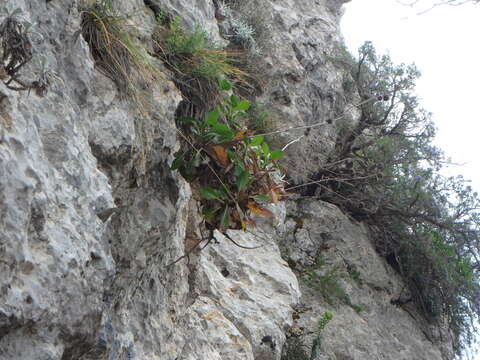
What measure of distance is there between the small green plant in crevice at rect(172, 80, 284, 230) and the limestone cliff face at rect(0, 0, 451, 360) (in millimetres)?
149

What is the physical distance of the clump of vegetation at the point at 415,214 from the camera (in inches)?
272

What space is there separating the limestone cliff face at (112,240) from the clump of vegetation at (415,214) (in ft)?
5.24

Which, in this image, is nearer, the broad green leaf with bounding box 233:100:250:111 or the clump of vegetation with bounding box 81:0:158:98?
the clump of vegetation with bounding box 81:0:158:98

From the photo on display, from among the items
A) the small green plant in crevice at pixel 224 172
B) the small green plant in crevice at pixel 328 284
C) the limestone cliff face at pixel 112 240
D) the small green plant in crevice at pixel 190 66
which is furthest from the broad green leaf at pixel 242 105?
the small green plant in crevice at pixel 328 284

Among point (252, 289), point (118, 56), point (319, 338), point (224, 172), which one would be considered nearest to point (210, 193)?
point (224, 172)

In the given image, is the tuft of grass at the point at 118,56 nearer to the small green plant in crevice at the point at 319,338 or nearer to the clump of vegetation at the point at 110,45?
the clump of vegetation at the point at 110,45

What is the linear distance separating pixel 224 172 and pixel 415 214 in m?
4.57

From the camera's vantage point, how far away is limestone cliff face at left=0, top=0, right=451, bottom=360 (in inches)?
68.9

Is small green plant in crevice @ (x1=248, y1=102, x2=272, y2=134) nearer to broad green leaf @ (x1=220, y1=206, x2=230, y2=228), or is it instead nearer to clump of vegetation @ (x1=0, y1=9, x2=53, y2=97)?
broad green leaf @ (x1=220, y1=206, x2=230, y2=228)

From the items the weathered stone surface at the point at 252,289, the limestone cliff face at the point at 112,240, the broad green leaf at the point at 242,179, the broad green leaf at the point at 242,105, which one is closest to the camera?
the limestone cliff face at the point at 112,240

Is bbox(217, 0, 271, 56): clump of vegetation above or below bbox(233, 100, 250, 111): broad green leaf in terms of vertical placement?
above

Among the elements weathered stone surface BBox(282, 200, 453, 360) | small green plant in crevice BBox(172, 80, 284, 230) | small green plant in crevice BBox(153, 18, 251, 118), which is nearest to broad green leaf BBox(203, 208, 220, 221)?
small green plant in crevice BBox(172, 80, 284, 230)

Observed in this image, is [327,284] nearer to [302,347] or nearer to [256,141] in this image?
[302,347]

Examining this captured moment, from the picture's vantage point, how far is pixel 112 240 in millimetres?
2582
